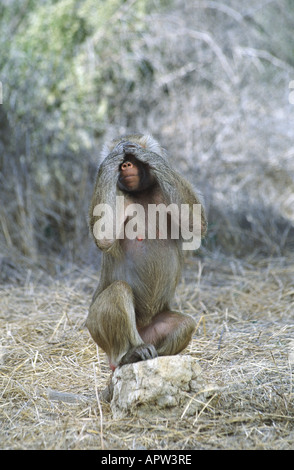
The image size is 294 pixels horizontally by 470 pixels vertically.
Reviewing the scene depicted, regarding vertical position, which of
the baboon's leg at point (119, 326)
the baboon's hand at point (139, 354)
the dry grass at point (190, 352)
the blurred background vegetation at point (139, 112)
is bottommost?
the dry grass at point (190, 352)

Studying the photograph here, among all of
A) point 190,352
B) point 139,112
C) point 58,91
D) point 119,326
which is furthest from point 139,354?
point 58,91

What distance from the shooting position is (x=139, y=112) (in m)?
8.52

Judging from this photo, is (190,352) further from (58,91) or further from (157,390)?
(58,91)

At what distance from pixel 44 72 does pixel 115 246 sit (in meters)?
5.34

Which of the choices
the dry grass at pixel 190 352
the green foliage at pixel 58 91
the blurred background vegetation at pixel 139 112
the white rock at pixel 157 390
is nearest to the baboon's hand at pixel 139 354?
the white rock at pixel 157 390

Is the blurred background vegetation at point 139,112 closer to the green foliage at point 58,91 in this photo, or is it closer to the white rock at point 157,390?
the green foliage at point 58,91

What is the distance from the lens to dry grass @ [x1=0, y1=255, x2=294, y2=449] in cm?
308

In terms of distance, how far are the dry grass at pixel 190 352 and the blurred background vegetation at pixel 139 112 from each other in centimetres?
114

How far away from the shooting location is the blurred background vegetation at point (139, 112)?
7754mm

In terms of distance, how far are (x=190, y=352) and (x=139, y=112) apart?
16.2 feet

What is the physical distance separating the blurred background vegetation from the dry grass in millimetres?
1136

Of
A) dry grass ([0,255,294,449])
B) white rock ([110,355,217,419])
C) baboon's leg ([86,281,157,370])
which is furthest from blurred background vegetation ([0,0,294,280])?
white rock ([110,355,217,419])
